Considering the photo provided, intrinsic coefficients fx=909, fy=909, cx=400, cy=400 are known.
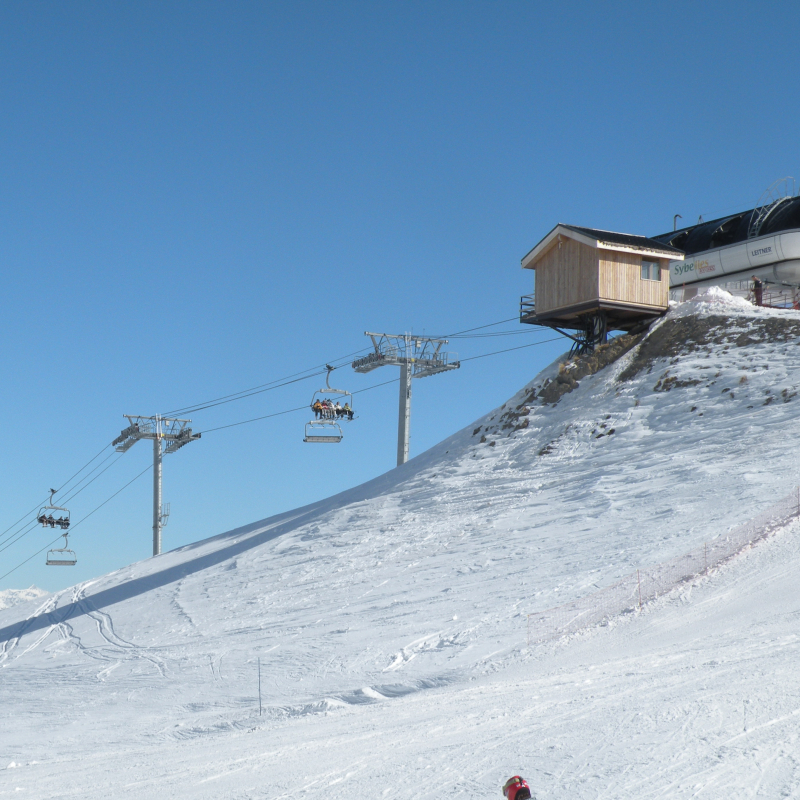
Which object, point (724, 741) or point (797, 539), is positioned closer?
point (724, 741)

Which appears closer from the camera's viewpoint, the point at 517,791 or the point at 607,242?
the point at 517,791

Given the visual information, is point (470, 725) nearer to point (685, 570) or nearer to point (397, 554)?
point (685, 570)

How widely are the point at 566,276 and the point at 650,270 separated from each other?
11.4ft

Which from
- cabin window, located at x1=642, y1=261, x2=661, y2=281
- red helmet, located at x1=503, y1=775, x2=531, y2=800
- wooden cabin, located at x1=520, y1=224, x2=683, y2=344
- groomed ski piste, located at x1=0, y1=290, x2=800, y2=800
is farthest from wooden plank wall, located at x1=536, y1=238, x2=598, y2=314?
Result: red helmet, located at x1=503, y1=775, x2=531, y2=800

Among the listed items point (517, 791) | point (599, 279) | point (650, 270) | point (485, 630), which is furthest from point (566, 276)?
point (517, 791)

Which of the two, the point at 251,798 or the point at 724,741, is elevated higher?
the point at 724,741

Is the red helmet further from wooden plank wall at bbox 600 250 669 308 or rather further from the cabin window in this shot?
the cabin window

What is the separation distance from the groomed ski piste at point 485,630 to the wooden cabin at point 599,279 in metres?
1.77

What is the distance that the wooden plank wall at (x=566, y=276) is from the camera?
36.8 meters

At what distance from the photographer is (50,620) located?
91.4ft

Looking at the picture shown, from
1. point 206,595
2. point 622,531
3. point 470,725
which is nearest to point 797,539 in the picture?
point 622,531

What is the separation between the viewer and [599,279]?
3634 cm

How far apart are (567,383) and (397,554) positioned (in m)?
14.1

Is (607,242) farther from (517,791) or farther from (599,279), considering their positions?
(517,791)
